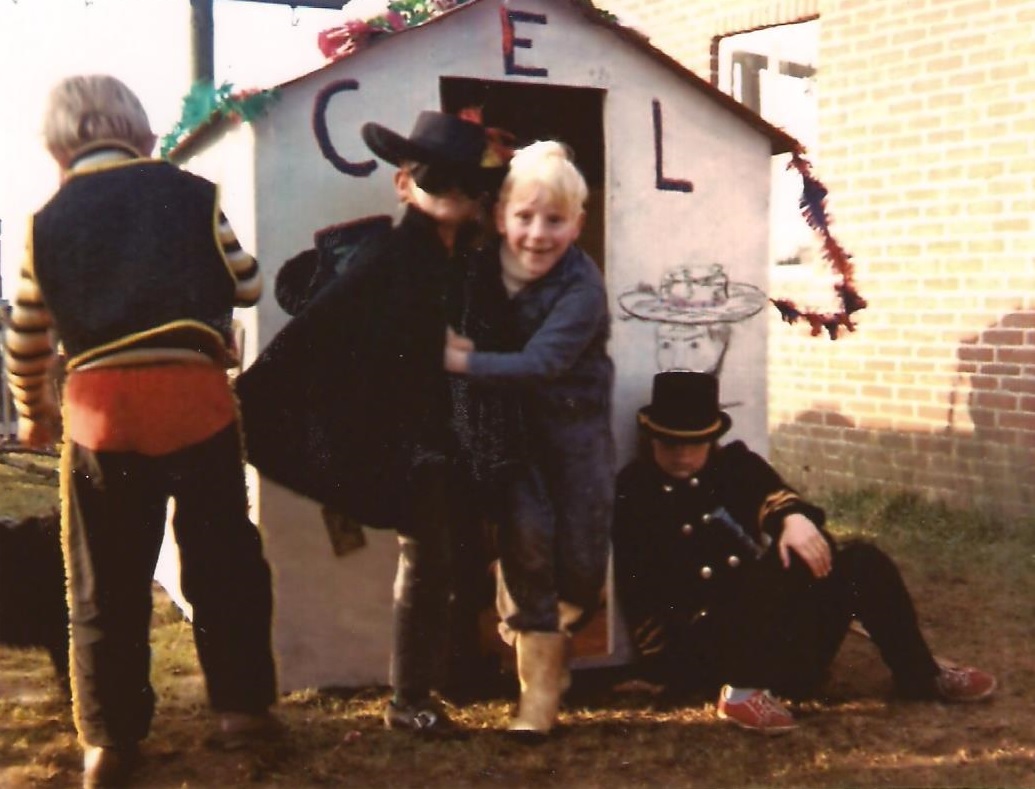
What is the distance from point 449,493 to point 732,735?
120 centimetres

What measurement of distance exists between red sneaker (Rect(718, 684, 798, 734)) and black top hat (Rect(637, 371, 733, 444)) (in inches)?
32.9

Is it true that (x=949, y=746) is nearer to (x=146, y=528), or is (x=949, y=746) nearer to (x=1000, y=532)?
(x=146, y=528)

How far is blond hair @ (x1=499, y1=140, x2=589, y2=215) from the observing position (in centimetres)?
338

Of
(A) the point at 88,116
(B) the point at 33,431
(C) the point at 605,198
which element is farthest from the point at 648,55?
(B) the point at 33,431

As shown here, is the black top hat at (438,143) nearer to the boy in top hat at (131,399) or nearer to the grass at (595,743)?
the boy in top hat at (131,399)

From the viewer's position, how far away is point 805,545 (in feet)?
12.2

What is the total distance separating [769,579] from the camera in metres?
3.77

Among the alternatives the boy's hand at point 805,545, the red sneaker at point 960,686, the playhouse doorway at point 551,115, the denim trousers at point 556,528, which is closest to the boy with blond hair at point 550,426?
the denim trousers at point 556,528

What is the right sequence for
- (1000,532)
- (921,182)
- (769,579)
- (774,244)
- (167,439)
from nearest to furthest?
(167,439)
(769,579)
(1000,532)
(921,182)
(774,244)

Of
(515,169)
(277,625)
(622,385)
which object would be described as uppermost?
(515,169)

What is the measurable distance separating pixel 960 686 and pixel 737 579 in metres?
0.85

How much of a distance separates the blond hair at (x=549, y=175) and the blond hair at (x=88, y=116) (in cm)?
106

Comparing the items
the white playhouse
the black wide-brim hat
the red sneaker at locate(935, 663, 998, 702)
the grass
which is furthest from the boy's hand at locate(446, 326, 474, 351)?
the red sneaker at locate(935, 663, 998, 702)

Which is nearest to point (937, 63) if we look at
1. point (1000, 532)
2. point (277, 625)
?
point (1000, 532)
